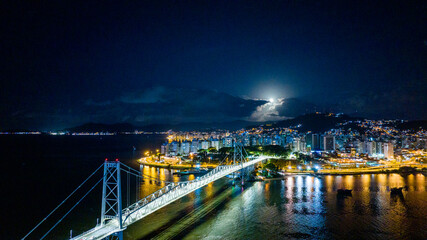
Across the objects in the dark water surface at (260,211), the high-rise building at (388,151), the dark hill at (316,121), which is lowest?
the dark water surface at (260,211)

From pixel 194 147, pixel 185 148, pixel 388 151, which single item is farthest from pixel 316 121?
pixel 185 148

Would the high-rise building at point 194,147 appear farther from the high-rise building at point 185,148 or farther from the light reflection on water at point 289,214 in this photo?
the light reflection on water at point 289,214

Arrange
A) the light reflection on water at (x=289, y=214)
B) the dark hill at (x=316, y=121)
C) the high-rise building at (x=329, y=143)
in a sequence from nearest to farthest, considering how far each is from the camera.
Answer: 1. the light reflection on water at (x=289, y=214)
2. the high-rise building at (x=329, y=143)
3. the dark hill at (x=316, y=121)

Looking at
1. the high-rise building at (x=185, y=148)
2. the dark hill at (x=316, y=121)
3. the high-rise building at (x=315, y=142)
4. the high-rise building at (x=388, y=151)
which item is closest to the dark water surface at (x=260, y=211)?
the high-rise building at (x=388, y=151)

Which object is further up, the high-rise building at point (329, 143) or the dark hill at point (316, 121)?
the dark hill at point (316, 121)

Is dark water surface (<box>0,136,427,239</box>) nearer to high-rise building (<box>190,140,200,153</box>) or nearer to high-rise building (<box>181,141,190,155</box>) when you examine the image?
high-rise building (<box>181,141,190,155</box>)

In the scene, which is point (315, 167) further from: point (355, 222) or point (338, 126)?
point (338, 126)

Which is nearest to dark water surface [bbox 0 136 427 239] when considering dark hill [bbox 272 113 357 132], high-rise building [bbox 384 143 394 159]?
high-rise building [bbox 384 143 394 159]

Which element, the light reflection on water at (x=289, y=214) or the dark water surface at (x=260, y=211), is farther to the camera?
the dark water surface at (x=260, y=211)
